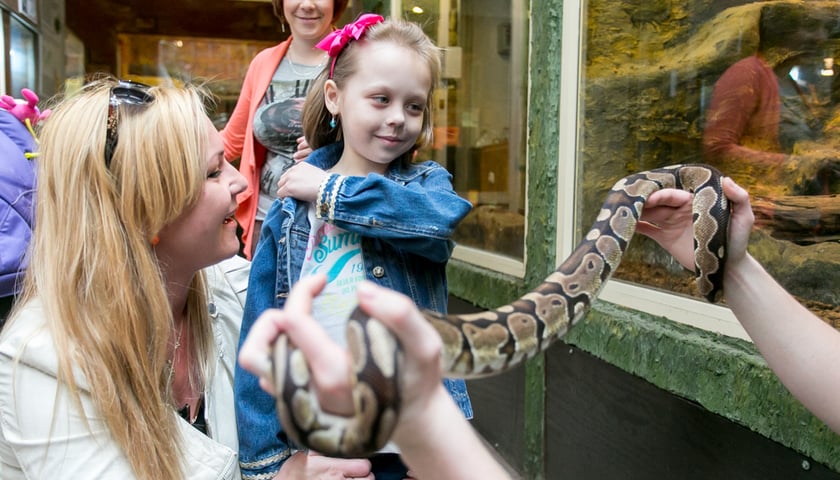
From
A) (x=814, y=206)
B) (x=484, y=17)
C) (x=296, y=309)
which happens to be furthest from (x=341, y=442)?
(x=484, y=17)

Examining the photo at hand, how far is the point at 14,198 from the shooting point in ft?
8.68

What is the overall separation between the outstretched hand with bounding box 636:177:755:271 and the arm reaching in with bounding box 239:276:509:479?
1.20 meters

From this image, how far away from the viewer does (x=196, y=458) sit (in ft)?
6.63

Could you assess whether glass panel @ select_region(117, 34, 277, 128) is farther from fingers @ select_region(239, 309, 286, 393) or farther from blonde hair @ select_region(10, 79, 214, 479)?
fingers @ select_region(239, 309, 286, 393)

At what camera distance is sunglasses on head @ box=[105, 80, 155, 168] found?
1997mm

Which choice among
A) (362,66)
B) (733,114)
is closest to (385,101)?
(362,66)

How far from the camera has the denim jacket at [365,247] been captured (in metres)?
2.25

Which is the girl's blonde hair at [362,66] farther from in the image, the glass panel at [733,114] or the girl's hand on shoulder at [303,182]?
the glass panel at [733,114]

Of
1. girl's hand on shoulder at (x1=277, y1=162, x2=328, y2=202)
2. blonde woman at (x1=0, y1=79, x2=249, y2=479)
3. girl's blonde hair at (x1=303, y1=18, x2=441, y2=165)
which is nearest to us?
blonde woman at (x1=0, y1=79, x2=249, y2=479)

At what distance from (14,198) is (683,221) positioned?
2.34 metres

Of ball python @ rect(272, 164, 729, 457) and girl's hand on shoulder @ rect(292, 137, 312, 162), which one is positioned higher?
girl's hand on shoulder @ rect(292, 137, 312, 162)

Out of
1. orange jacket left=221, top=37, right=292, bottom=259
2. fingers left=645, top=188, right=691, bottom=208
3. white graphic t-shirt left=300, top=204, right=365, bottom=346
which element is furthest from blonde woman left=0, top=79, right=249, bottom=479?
orange jacket left=221, top=37, right=292, bottom=259

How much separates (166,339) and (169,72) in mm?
6540

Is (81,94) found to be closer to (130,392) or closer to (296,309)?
(130,392)
